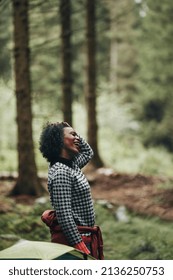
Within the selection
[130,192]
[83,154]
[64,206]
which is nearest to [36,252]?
[64,206]

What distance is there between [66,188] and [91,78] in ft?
36.6

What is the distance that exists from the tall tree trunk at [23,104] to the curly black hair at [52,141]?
5961 mm

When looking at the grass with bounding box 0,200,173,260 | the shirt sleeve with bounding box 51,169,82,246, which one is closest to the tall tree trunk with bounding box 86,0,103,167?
the grass with bounding box 0,200,173,260

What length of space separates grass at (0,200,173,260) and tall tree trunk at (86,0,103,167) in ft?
19.1

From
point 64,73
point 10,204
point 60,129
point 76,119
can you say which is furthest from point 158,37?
point 60,129

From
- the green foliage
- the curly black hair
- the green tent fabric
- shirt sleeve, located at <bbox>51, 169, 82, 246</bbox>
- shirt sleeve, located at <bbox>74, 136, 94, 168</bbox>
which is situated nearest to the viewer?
the green tent fabric

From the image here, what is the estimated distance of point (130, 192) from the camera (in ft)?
37.7

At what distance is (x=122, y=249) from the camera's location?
23.3ft

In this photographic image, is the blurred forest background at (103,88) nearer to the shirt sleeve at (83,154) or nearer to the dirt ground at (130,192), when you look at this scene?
the dirt ground at (130,192)

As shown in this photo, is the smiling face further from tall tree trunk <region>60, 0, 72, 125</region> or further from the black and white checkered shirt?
tall tree trunk <region>60, 0, 72, 125</region>

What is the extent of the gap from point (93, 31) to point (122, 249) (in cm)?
863

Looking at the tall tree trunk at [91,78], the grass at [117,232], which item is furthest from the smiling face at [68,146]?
the tall tree trunk at [91,78]

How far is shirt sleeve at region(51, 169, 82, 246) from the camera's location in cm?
352
